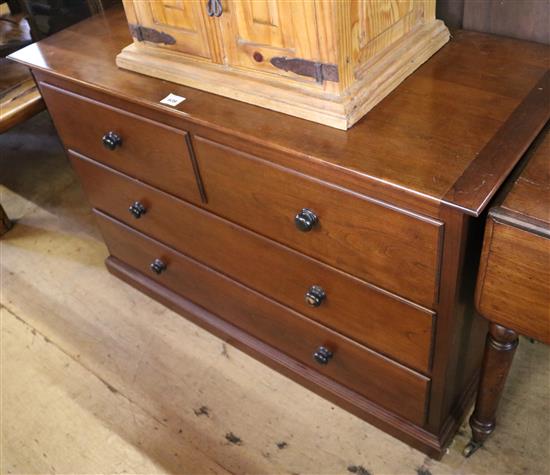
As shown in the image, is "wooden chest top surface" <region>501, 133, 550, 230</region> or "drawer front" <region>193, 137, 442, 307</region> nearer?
"wooden chest top surface" <region>501, 133, 550, 230</region>

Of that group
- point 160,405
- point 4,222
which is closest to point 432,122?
point 160,405

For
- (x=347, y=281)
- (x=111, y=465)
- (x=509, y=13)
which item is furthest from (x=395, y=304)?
(x=111, y=465)

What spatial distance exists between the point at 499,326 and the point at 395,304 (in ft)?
0.66

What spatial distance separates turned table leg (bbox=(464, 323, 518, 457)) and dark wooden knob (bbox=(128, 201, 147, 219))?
0.94 meters

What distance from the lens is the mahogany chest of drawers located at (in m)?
1.00

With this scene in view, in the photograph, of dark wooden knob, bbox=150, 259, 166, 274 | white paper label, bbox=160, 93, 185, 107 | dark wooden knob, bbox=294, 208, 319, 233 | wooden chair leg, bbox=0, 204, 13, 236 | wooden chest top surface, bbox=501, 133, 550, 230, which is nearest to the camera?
wooden chest top surface, bbox=501, 133, 550, 230

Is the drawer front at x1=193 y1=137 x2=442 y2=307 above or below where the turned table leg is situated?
above

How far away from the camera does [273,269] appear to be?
136cm

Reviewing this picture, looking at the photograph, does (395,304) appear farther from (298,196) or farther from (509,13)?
(509,13)

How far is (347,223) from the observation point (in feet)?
3.57

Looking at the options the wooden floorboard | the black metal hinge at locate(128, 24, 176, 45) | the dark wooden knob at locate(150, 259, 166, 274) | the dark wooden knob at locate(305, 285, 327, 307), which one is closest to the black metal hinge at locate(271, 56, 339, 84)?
the black metal hinge at locate(128, 24, 176, 45)

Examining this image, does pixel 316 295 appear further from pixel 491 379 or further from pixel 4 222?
pixel 4 222

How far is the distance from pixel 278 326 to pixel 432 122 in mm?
695

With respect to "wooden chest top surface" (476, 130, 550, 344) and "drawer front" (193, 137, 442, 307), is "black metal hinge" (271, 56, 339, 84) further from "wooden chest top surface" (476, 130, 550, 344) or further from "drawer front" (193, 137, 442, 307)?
"wooden chest top surface" (476, 130, 550, 344)
